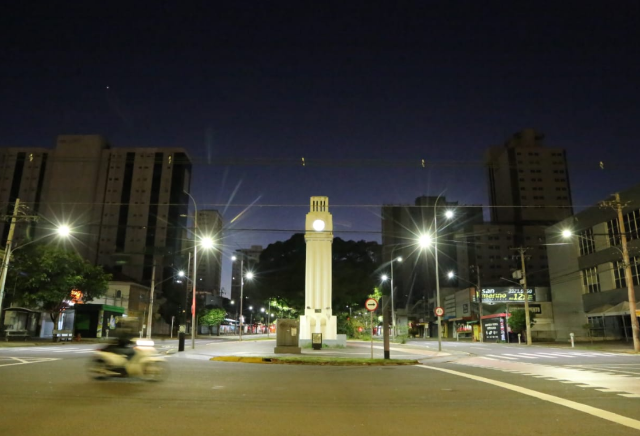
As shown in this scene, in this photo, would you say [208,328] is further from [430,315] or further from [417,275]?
[417,275]

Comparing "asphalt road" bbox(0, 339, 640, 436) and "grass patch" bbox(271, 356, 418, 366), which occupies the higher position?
"grass patch" bbox(271, 356, 418, 366)

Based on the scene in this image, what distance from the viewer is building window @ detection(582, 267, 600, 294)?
49875 millimetres

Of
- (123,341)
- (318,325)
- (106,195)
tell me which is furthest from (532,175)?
(123,341)

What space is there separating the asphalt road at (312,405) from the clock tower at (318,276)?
73.8ft

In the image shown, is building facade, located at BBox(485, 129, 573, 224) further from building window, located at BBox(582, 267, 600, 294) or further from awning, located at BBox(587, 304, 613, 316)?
awning, located at BBox(587, 304, 613, 316)

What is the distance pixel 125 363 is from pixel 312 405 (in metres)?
5.18

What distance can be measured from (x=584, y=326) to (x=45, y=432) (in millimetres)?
52126

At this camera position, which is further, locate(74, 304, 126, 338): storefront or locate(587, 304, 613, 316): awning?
locate(74, 304, 126, 338): storefront

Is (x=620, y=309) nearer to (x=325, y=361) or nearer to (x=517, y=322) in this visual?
(x=517, y=322)

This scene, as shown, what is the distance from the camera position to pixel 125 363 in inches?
454

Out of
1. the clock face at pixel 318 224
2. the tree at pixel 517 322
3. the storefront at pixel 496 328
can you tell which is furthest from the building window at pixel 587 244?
the clock face at pixel 318 224

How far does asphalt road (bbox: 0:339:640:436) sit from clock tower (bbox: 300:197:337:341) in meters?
22.5

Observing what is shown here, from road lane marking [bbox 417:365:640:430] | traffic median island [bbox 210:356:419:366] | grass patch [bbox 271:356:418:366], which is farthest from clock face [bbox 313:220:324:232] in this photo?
road lane marking [bbox 417:365:640:430]

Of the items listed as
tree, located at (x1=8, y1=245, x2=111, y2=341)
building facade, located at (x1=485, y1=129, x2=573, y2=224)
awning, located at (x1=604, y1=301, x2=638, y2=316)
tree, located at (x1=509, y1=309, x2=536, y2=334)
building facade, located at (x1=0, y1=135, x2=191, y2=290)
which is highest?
building facade, located at (x1=485, y1=129, x2=573, y2=224)
